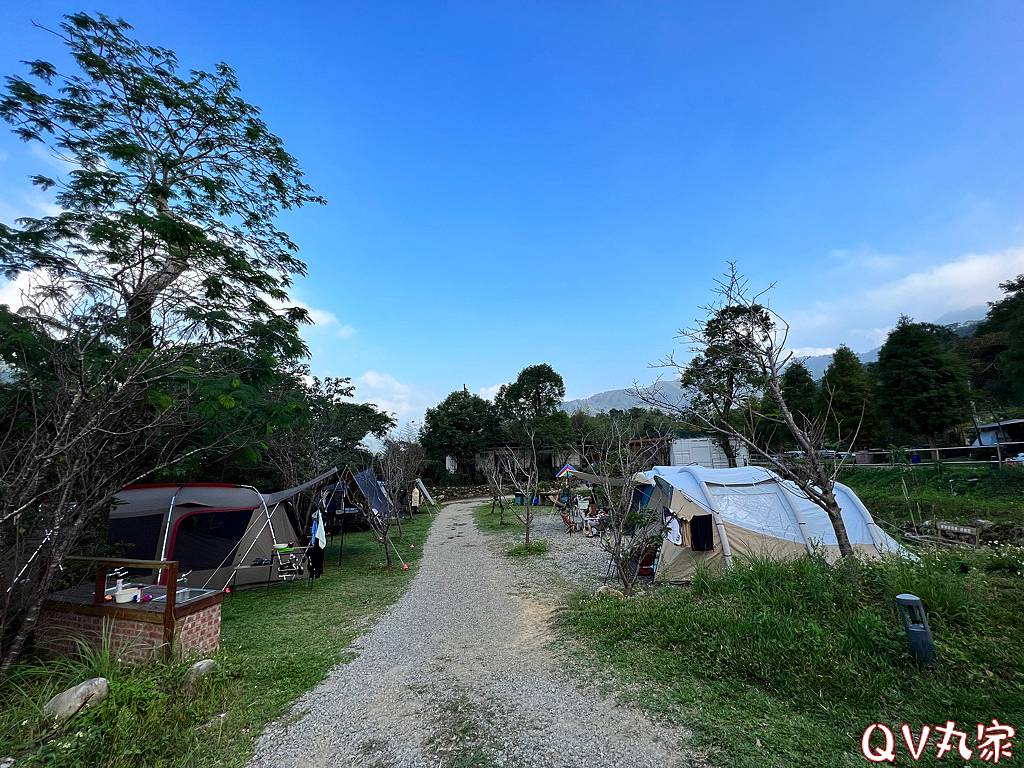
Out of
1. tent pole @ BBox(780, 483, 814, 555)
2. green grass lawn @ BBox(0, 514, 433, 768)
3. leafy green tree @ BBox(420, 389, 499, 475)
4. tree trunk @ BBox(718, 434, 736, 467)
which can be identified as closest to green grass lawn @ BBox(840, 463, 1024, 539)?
tree trunk @ BBox(718, 434, 736, 467)

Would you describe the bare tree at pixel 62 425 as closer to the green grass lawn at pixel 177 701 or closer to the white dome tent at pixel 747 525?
the green grass lawn at pixel 177 701

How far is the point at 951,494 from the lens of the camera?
1348 centimetres

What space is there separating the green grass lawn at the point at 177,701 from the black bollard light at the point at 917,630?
Answer: 17.6ft

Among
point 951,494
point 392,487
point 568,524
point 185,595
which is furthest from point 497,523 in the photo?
point 951,494

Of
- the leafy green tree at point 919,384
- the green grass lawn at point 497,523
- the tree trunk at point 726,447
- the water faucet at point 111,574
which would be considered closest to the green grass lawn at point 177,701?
the water faucet at point 111,574

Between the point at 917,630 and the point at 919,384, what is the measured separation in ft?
69.4

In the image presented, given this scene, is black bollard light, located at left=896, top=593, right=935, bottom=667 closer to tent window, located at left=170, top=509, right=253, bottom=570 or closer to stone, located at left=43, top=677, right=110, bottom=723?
stone, located at left=43, top=677, right=110, bottom=723

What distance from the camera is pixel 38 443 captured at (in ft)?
11.8

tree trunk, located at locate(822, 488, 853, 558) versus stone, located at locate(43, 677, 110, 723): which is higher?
tree trunk, located at locate(822, 488, 853, 558)

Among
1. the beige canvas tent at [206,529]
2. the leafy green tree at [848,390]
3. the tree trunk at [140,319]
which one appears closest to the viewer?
the tree trunk at [140,319]

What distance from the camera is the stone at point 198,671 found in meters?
3.90

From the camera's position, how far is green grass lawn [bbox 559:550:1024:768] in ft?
9.58

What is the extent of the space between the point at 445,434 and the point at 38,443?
2791cm

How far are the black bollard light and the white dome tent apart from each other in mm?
3161
